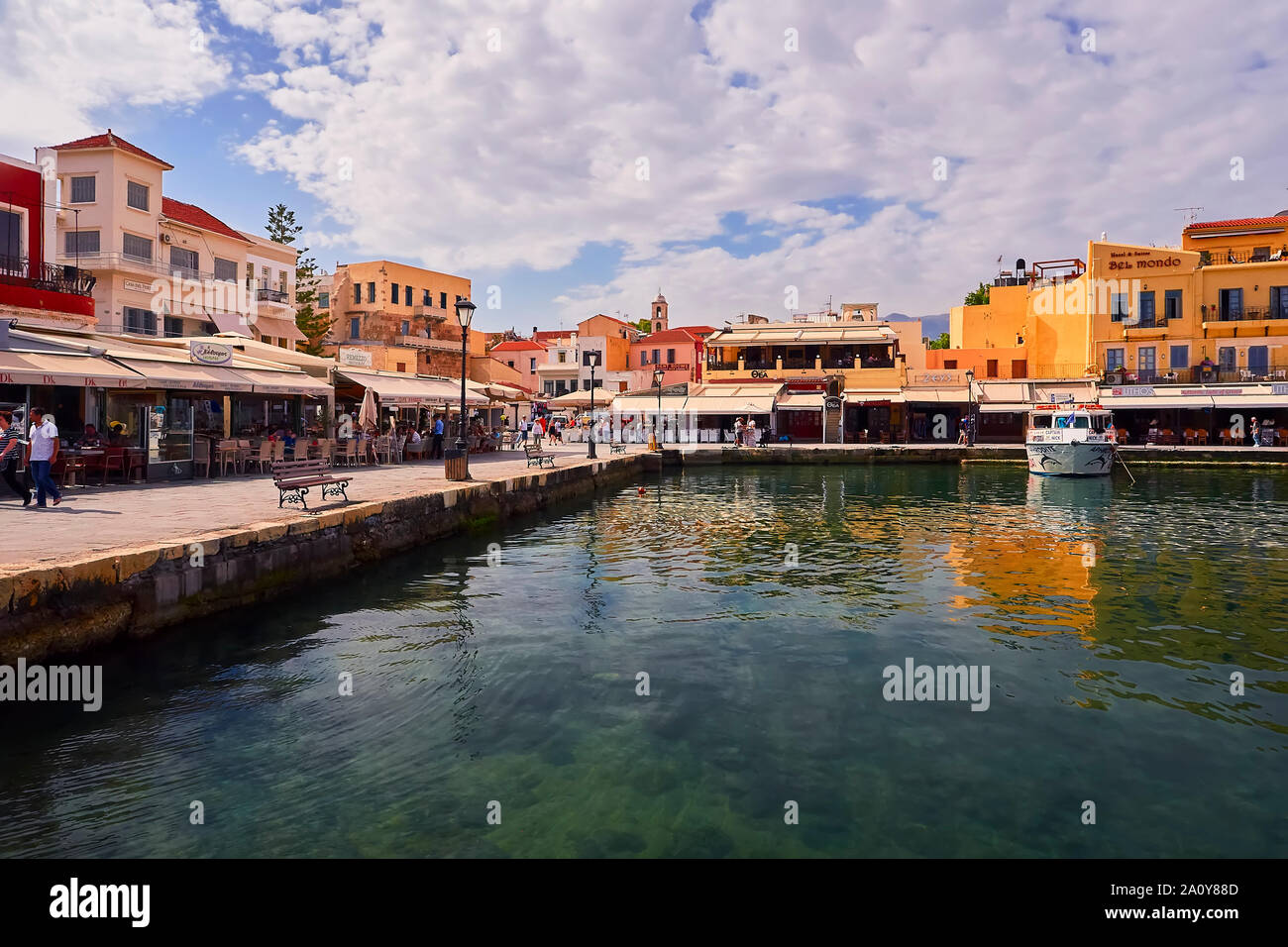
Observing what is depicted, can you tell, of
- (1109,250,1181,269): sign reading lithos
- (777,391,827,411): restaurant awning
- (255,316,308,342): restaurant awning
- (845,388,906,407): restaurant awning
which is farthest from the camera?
(777,391,827,411): restaurant awning

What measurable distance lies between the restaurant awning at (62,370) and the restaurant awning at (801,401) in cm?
3281

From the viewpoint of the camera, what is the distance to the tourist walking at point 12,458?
11.7m

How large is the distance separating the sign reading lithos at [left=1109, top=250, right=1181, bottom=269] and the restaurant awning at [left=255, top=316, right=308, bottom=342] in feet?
147

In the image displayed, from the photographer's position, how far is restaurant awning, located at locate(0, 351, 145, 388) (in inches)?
484

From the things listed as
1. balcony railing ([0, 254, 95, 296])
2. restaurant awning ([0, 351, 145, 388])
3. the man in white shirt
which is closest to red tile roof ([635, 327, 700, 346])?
balcony railing ([0, 254, 95, 296])

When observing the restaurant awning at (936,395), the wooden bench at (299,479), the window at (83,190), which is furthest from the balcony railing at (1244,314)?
the window at (83,190)

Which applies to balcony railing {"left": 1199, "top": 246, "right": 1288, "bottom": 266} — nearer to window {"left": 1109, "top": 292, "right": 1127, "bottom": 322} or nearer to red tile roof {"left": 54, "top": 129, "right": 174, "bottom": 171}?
window {"left": 1109, "top": 292, "right": 1127, "bottom": 322}

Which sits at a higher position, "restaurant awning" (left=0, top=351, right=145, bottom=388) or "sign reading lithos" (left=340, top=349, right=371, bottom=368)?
"sign reading lithos" (left=340, top=349, right=371, bottom=368)

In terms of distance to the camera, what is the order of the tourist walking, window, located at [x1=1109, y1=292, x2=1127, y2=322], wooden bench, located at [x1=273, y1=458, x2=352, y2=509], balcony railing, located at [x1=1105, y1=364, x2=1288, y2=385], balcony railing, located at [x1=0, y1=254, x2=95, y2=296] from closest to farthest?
the tourist walking, wooden bench, located at [x1=273, y1=458, x2=352, y2=509], balcony railing, located at [x1=0, y1=254, x2=95, y2=296], balcony railing, located at [x1=1105, y1=364, x2=1288, y2=385], window, located at [x1=1109, y1=292, x2=1127, y2=322]

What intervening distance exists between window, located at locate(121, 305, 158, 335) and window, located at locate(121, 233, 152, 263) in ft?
7.10

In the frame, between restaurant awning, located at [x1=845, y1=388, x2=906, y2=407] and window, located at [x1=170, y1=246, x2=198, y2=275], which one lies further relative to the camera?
restaurant awning, located at [x1=845, y1=388, x2=906, y2=407]

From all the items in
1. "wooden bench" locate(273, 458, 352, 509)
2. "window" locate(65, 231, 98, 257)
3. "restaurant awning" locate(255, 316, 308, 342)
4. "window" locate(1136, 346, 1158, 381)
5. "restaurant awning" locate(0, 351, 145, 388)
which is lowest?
"wooden bench" locate(273, 458, 352, 509)

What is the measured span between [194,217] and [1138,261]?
48.5 metres

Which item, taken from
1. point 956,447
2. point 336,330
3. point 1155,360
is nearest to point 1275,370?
point 1155,360
